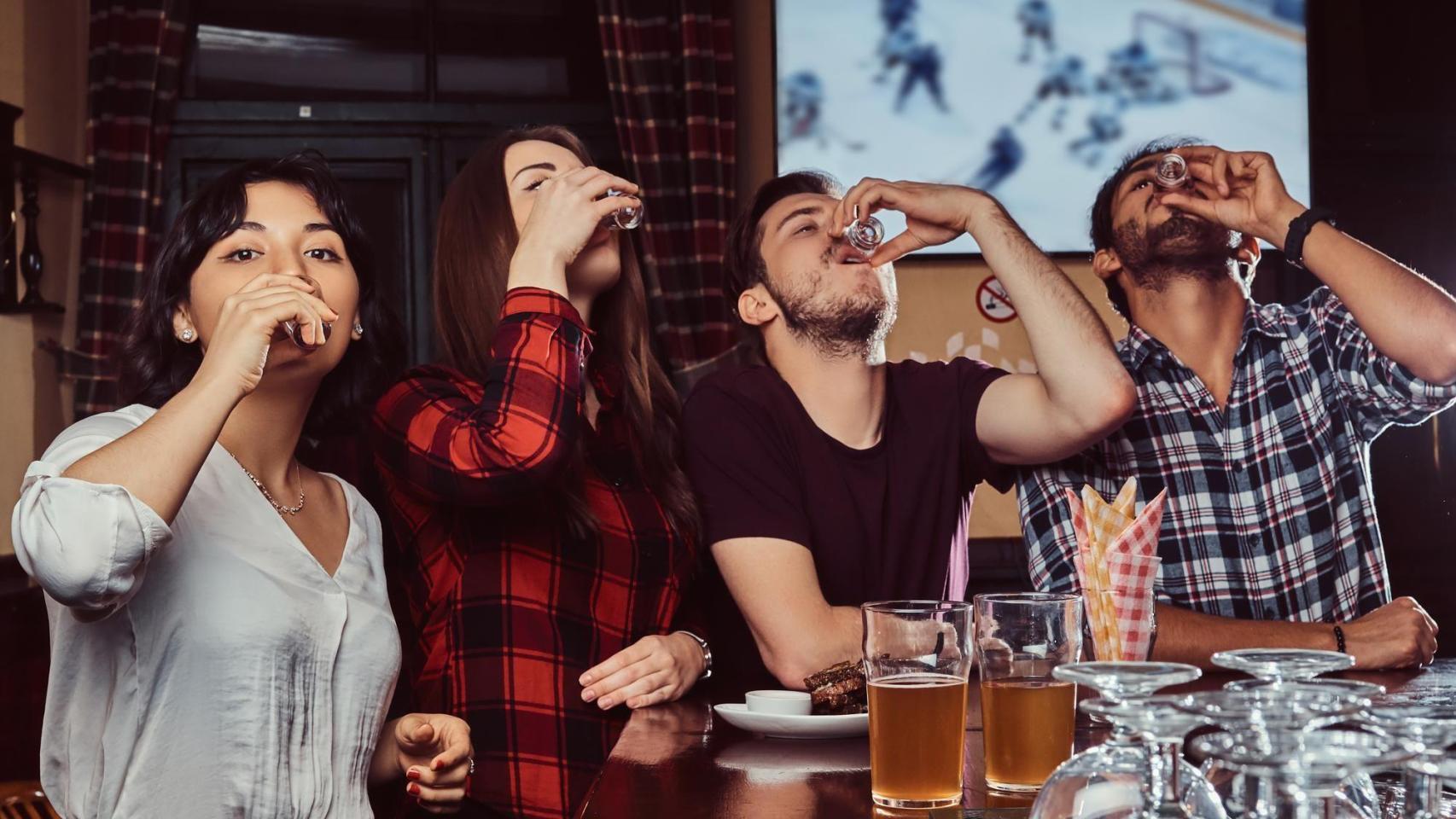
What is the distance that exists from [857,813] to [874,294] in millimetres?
1173

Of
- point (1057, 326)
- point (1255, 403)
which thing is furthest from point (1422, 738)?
point (1255, 403)

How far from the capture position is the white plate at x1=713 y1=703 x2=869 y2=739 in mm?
1234

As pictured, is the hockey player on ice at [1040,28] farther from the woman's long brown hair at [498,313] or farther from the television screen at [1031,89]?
the woman's long brown hair at [498,313]

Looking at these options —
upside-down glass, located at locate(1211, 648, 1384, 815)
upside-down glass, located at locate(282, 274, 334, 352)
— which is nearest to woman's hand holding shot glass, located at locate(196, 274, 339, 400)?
upside-down glass, located at locate(282, 274, 334, 352)

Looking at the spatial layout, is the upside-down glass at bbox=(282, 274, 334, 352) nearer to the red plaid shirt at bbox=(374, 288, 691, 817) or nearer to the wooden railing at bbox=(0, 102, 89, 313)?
the red plaid shirt at bbox=(374, 288, 691, 817)

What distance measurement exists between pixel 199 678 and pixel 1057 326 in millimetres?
1213

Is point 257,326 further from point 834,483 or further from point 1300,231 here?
point 1300,231

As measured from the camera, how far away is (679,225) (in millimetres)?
4113

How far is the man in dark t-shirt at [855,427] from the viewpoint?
1.76 m

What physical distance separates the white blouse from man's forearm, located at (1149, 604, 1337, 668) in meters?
1.05

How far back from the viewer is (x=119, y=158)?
13.2 feet

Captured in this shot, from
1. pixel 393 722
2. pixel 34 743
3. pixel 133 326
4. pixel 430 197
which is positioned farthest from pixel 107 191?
pixel 393 722

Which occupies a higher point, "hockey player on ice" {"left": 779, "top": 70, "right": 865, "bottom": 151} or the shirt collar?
"hockey player on ice" {"left": 779, "top": 70, "right": 865, "bottom": 151}

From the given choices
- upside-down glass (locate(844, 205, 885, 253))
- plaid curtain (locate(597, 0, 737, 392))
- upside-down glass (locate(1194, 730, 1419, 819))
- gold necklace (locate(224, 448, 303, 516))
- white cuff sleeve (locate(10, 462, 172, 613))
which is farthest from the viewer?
plaid curtain (locate(597, 0, 737, 392))
